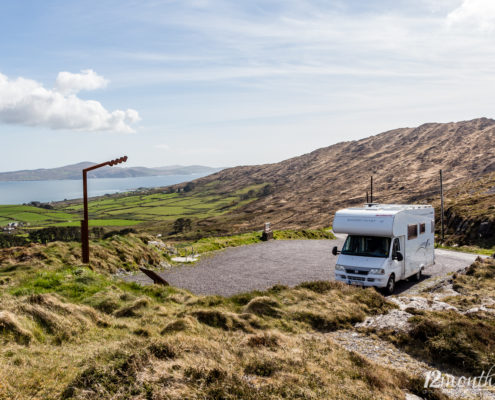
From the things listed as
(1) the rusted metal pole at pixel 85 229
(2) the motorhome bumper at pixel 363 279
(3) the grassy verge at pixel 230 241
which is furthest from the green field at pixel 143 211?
(2) the motorhome bumper at pixel 363 279

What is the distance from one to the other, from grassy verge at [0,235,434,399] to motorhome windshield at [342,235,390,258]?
2488mm

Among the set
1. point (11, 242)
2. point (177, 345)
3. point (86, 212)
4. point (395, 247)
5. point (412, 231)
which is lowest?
point (11, 242)

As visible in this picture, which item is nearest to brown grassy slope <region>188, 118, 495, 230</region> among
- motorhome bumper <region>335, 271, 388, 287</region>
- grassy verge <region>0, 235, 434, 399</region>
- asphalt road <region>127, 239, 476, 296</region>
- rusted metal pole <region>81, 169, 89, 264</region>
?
asphalt road <region>127, 239, 476, 296</region>

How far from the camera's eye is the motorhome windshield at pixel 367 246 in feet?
54.2

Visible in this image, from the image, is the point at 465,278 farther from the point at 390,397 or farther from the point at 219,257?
the point at 219,257

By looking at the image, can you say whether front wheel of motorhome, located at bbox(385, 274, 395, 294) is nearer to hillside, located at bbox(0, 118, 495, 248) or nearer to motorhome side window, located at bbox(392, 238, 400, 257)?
motorhome side window, located at bbox(392, 238, 400, 257)

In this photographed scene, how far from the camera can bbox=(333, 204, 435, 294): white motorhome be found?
52.7ft

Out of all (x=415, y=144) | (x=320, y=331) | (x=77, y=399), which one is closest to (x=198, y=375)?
(x=77, y=399)

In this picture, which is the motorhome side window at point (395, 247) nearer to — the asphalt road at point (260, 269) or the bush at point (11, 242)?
the asphalt road at point (260, 269)

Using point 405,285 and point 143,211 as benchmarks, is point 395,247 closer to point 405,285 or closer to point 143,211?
point 405,285

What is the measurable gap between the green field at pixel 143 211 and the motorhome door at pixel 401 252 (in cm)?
10218

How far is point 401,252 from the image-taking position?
56.5 ft

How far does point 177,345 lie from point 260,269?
15994 mm

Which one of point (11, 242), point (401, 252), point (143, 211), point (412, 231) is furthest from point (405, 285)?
point (143, 211)
